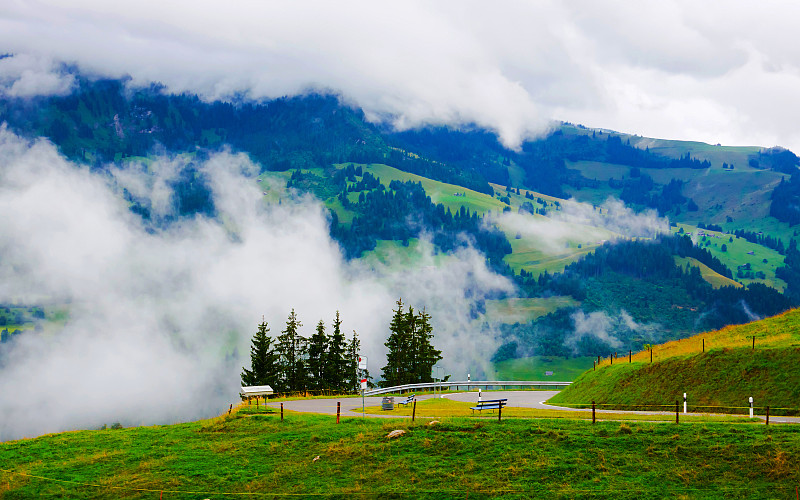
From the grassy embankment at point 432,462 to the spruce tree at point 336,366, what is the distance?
2628 inches

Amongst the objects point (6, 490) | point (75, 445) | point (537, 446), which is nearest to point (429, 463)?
point (537, 446)

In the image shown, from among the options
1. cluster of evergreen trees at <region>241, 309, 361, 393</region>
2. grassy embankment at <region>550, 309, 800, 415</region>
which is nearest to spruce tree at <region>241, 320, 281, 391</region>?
cluster of evergreen trees at <region>241, 309, 361, 393</region>

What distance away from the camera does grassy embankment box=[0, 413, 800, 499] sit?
29.0 metres

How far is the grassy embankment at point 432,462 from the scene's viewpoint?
29016mm

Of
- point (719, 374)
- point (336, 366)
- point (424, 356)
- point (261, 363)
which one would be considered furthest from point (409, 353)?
point (719, 374)

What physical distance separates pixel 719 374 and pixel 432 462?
22916 millimetres

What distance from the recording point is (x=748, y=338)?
51.4m

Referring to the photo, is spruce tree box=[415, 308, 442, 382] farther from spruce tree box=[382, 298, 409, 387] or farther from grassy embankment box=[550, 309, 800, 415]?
grassy embankment box=[550, 309, 800, 415]

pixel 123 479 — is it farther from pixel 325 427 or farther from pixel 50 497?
pixel 325 427

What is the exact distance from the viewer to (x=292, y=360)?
112m

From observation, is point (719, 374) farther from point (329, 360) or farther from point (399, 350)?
point (329, 360)

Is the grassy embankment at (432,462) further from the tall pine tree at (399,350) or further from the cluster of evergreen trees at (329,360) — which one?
the tall pine tree at (399,350)

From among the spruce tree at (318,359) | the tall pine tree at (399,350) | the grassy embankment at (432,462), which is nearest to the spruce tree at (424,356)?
the tall pine tree at (399,350)

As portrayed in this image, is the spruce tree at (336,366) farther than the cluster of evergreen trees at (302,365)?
Yes
